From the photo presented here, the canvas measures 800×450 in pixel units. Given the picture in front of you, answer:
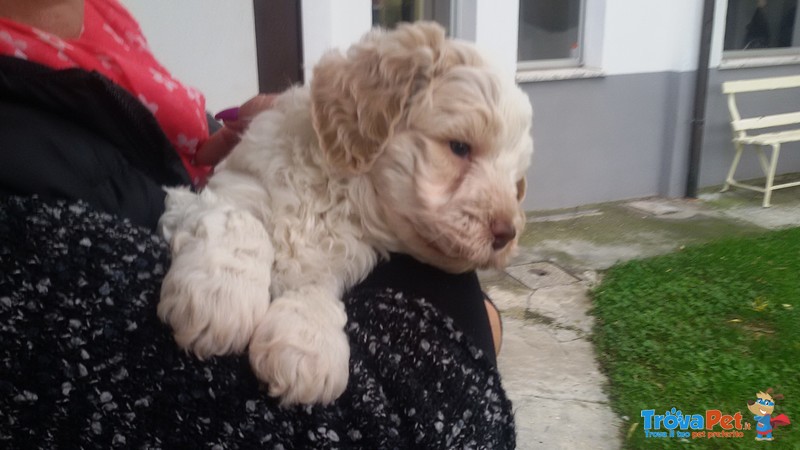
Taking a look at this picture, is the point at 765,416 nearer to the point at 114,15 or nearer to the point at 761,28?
the point at 114,15

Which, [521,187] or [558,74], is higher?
[521,187]

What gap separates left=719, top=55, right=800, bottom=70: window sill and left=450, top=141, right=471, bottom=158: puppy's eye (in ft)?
26.8

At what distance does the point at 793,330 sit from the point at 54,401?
5.13m

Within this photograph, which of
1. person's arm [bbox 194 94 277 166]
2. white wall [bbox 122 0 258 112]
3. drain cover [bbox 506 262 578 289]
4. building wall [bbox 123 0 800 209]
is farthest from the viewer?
building wall [bbox 123 0 800 209]

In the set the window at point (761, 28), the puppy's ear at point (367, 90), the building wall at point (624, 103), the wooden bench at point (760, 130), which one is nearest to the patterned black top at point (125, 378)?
the puppy's ear at point (367, 90)

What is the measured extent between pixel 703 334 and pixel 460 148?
392 centimetres

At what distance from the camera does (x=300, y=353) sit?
48.1 inches

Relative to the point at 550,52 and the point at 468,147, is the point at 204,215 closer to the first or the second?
the point at 468,147

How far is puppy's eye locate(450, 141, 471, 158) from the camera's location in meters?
1.67

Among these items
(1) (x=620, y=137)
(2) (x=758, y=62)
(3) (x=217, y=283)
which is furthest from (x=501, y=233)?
(2) (x=758, y=62)

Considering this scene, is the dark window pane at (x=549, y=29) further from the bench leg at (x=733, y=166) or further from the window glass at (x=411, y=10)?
the bench leg at (x=733, y=166)

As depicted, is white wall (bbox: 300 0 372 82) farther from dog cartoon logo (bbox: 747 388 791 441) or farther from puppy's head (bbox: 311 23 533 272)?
dog cartoon logo (bbox: 747 388 791 441)

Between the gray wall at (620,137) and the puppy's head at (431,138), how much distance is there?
613cm

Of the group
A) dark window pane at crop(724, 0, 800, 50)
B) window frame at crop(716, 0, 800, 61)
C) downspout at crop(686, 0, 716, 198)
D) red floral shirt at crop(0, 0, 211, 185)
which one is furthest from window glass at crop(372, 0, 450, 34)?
red floral shirt at crop(0, 0, 211, 185)
